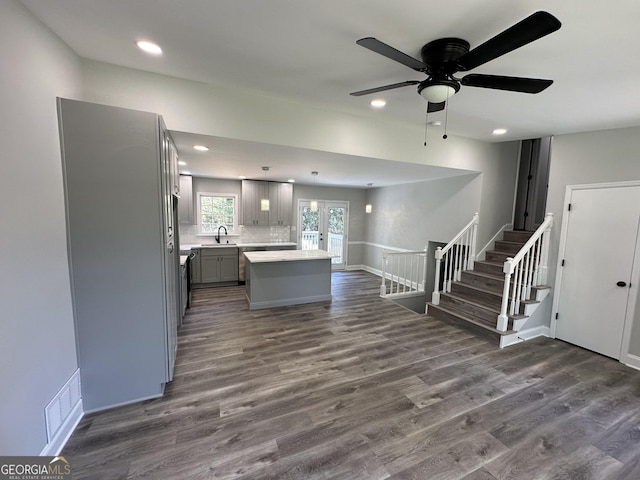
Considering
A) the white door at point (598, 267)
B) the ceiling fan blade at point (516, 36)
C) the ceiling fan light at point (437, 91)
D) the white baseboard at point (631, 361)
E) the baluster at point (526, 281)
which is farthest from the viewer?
the baluster at point (526, 281)

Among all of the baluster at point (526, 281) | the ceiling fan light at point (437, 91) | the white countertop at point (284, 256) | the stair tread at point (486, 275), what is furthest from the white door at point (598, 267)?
the white countertop at point (284, 256)

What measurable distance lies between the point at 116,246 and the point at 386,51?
2.36 m

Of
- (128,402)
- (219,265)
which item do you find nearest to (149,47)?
(128,402)

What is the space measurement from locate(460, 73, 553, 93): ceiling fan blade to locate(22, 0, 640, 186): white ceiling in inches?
11.2

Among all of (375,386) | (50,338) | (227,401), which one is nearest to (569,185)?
(375,386)

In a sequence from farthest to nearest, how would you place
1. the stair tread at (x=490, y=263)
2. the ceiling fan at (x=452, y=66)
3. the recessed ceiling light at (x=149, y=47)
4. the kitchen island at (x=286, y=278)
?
the kitchen island at (x=286, y=278), the stair tread at (x=490, y=263), the recessed ceiling light at (x=149, y=47), the ceiling fan at (x=452, y=66)

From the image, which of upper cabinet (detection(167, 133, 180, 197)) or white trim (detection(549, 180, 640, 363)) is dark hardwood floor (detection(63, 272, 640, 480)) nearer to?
white trim (detection(549, 180, 640, 363))

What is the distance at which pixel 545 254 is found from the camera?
150 inches

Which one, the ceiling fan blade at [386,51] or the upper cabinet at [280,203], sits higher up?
the ceiling fan blade at [386,51]

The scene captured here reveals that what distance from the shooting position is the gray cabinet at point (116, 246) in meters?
1.90

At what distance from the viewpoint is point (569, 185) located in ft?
11.8

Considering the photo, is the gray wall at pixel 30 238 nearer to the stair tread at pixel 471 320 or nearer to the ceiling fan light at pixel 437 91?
the ceiling fan light at pixel 437 91

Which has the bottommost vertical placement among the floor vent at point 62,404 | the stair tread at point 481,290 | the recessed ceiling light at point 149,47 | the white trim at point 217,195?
the floor vent at point 62,404

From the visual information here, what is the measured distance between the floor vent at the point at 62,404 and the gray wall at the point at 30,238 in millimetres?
49
